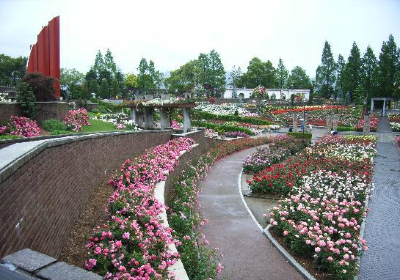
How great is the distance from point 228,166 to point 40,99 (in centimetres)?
920

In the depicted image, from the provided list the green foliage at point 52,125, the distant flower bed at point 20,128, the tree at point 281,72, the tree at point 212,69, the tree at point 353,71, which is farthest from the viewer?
the tree at point 281,72

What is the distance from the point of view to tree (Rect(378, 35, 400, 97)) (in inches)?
1997

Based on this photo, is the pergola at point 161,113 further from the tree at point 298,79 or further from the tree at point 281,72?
the tree at point 281,72

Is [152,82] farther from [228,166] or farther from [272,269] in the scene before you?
[272,269]

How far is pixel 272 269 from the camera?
6.12 meters

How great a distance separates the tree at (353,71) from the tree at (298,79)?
25.0 metres

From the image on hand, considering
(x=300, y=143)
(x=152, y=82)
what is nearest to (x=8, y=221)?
(x=300, y=143)

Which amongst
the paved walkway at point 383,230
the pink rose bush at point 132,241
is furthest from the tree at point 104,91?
the pink rose bush at point 132,241

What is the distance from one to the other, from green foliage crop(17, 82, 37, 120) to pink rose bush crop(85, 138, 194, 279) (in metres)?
8.17

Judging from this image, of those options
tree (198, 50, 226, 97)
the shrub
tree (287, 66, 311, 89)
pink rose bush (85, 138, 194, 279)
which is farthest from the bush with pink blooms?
tree (287, 66, 311, 89)

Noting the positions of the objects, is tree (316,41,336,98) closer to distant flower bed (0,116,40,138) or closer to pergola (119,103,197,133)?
pergola (119,103,197,133)

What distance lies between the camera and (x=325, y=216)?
695 cm

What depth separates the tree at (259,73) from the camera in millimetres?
72812

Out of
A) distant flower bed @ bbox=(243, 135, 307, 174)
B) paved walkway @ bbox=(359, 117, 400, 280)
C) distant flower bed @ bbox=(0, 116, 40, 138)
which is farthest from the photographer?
distant flower bed @ bbox=(243, 135, 307, 174)
